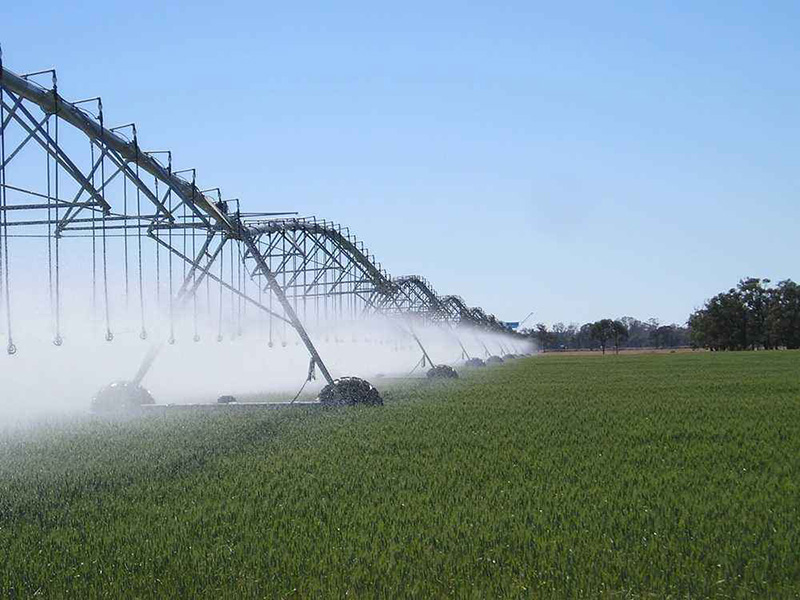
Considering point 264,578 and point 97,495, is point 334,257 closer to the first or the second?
point 97,495

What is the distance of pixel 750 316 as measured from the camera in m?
138

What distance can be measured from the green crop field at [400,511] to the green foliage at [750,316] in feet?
403

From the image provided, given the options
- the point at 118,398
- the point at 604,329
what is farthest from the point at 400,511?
the point at 604,329

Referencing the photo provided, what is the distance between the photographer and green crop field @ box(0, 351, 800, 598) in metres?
7.56

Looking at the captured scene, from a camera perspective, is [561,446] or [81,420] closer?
[561,446]

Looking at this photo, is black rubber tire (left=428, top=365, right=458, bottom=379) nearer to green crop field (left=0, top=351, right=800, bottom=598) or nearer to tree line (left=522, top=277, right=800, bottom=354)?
green crop field (left=0, top=351, right=800, bottom=598)

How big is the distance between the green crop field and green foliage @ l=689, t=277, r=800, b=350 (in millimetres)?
122772

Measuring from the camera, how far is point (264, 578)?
766 centimetres

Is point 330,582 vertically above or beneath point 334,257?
beneath

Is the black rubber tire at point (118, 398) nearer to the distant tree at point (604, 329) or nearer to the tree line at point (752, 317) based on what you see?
the tree line at point (752, 317)

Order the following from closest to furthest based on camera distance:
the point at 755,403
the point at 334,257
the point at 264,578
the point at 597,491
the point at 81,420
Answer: the point at 264,578 → the point at 597,491 → the point at 81,420 → the point at 755,403 → the point at 334,257

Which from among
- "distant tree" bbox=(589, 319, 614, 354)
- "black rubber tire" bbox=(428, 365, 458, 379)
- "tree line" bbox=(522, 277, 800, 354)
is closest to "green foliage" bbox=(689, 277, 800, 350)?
"tree line" bbox=(522, 277, 800, 354)

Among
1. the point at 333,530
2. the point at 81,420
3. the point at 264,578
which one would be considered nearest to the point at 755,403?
the point at 81,420

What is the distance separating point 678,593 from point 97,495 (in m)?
6.90
